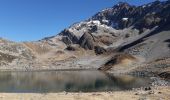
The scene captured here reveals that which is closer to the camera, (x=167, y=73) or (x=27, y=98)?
(x=27, y=98)

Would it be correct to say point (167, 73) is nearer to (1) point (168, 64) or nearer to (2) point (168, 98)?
(1) point (168, 64)

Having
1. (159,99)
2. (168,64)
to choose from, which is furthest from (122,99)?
(168,64)

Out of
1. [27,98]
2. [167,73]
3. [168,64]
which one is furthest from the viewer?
[168,64]

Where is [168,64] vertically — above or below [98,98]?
above

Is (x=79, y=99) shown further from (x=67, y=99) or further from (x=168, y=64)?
(x=168, y=64)

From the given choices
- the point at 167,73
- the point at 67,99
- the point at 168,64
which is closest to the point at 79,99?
the point at 67,99

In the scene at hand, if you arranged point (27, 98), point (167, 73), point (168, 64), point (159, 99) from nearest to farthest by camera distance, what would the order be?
point (159, 99)
point (27, 98)
point (167, 73)
point (168, 64)

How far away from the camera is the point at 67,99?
6191 centimetres

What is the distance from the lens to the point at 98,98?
209 ft

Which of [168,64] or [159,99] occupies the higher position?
[168,64]

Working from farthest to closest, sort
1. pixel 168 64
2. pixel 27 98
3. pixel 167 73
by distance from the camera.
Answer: pixel 168 64 → pixel 167 73 → pixel 27 98

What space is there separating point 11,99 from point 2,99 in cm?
148

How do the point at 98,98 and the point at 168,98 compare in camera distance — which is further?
the point at 98,98

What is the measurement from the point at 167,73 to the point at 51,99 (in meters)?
97.0
